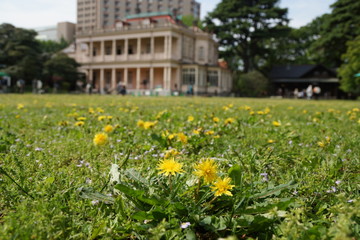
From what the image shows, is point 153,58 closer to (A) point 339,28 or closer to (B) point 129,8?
(A) point 339,28

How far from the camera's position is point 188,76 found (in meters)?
37.5

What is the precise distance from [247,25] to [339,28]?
1004 centimetres

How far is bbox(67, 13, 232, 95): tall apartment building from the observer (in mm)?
37156

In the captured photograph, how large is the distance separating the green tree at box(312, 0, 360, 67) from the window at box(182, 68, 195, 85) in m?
14.2

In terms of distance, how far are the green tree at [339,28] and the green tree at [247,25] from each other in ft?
16.7


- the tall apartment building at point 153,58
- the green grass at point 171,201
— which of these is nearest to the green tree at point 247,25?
the tall apartment building at point 153,58

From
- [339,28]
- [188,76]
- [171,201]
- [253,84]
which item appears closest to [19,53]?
[188,76]

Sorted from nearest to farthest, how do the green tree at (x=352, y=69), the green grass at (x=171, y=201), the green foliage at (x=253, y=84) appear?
the green grass at (x=171, y=201)
the green tree at (x=352, y=69)
the green foliage at (x=253, y=84)

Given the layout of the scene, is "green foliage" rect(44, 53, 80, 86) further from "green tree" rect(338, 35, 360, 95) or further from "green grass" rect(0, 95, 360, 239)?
"green grass" rect(0, 95, 360, 239)

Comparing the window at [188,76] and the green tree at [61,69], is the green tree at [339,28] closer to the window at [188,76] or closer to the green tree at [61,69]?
the window at [188,76]

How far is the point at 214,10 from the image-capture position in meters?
40.5

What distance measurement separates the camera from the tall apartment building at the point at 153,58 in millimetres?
37156

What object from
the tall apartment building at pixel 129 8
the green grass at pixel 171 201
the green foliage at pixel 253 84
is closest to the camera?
the green grass at pixel 171 201

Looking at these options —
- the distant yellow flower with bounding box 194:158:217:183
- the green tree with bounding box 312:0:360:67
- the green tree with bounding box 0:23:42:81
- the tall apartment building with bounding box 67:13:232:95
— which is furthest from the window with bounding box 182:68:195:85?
the distant yellow flower with bounding box 194:158:217:183
